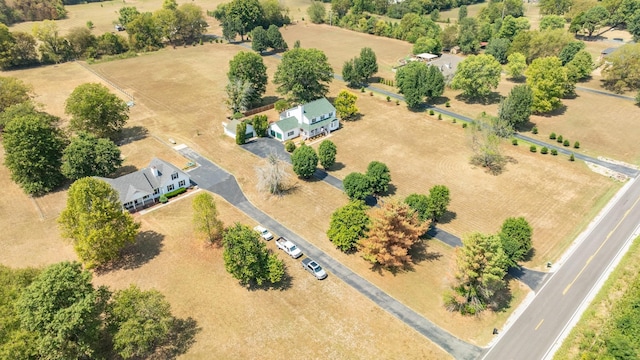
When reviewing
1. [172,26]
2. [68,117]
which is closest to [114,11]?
[172,26]

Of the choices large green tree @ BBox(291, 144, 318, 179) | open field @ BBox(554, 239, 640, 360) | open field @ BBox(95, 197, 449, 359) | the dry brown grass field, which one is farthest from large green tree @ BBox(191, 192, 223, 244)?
open field @ BBox(554, 239, 640, 360)

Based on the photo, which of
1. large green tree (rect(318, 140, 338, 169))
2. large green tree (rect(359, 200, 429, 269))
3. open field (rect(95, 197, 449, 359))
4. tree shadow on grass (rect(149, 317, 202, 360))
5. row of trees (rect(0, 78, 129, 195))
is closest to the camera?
tree shadow on grass (rect(149, 317, 202, 360))

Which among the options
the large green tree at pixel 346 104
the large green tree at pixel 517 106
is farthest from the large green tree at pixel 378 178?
the large green tree at pixel 517 106

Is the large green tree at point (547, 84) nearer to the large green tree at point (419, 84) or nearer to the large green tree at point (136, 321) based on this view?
the large green tree at point (419, 84)

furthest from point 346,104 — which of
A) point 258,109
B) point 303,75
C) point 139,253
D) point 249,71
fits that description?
point 139,253

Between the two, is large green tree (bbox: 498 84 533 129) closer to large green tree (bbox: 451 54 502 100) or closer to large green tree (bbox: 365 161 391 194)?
large green tree (bbox: 451 54 502 100)

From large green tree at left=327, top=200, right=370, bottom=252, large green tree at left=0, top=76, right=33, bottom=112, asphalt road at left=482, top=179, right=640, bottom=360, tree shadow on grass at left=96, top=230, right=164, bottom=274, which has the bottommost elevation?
tree shadow on grass at left=96, top=230, right=164, bottom=274
